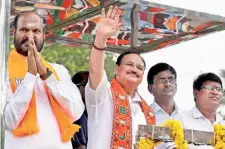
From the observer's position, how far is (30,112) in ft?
14.9

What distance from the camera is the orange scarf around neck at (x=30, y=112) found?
14.8 feet

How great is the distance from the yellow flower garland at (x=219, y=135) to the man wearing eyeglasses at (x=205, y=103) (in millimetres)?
139

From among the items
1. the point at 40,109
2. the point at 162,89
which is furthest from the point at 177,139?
the point at 40,109

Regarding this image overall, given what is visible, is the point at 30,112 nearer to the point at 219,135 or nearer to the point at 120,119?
the point at 120,119

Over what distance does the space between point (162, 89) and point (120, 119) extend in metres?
0.99

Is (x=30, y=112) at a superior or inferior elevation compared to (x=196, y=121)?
superior

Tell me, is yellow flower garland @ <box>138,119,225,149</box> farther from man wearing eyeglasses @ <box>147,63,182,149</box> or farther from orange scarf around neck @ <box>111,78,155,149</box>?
man wearing eyeglasses @ <box>147,63,182,149</box>

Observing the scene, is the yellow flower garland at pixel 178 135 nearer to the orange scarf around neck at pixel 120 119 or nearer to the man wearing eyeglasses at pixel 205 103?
the orange scarf around neck at pixel 120 119

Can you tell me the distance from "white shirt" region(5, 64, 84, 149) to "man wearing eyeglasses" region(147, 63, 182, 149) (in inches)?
55.4

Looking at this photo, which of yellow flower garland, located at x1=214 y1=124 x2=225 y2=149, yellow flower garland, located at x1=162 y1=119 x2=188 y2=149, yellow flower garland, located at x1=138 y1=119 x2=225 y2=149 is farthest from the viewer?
yellow flower garland, located at x1=214 y1=124 x2=225 y2=149

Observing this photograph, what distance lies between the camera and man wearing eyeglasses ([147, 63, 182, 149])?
6031 millimetres

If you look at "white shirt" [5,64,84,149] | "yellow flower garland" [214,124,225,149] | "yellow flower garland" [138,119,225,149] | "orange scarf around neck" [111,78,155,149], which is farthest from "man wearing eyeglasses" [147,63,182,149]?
"white shirt" [5,64,84,149]

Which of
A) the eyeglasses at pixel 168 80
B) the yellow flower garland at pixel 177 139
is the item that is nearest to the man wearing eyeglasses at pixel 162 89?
the eyeglasses at pixel 168 80

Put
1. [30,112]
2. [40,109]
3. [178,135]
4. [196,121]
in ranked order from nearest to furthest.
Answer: [30,112], [40,109], [178,135], [196,121]
